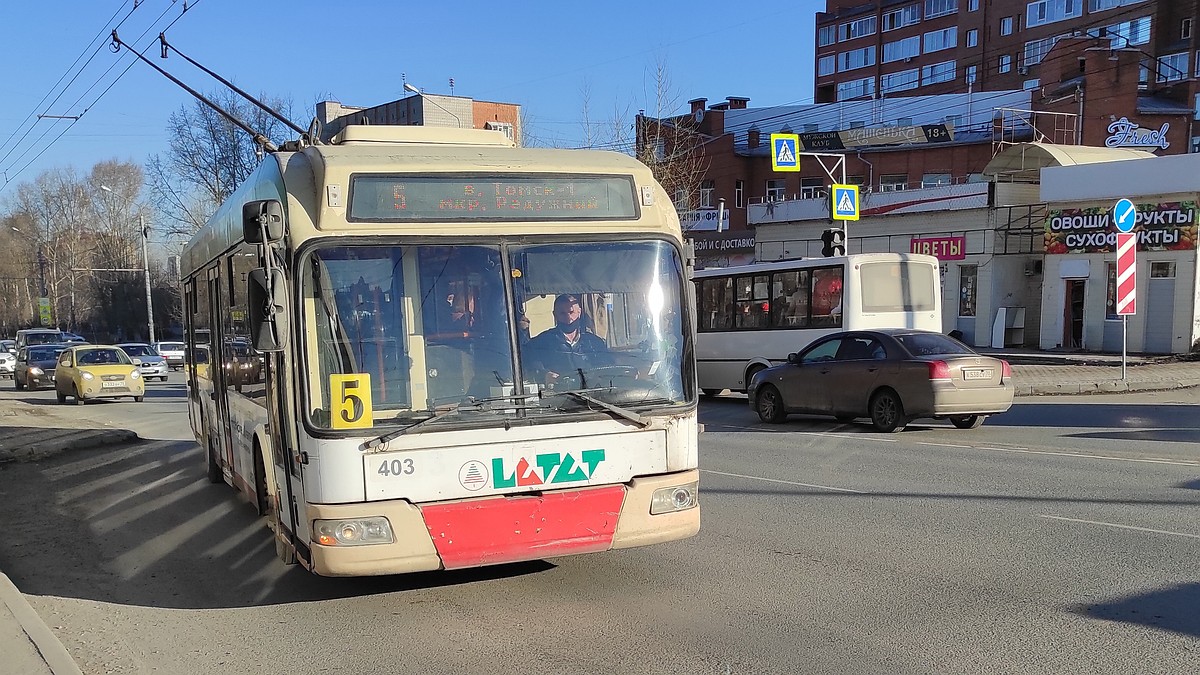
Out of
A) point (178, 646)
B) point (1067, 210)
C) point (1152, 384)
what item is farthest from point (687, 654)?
point (1067, 210)

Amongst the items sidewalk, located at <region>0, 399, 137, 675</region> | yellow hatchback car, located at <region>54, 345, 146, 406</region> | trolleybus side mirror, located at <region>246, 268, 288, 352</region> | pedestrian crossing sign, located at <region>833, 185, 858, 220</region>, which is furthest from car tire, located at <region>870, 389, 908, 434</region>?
yellow hatchback car, located at <region>54, 345, 146, 406</region>

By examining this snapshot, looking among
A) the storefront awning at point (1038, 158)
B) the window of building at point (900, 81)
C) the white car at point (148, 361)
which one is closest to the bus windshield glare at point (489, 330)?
the storefront awning at point (1038, 158)

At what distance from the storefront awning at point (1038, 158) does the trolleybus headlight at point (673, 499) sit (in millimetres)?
29107

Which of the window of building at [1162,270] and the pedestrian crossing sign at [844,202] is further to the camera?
the window of building at [1162,270]

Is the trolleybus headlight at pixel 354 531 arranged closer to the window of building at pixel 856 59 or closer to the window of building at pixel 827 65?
the window of building at pixel 856 59

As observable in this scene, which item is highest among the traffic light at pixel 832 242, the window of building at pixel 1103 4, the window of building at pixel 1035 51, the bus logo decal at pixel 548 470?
the window of building at pixel 1103 4

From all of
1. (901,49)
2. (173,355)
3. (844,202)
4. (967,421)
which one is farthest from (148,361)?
(901,49)

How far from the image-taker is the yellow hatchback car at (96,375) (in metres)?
25.4

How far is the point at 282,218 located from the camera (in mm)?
5727

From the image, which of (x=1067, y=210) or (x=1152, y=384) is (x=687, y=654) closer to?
(x=1152, y=384)

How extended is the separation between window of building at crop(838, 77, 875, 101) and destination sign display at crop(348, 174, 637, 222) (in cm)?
7689

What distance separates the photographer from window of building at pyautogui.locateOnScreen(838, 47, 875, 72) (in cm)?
7900

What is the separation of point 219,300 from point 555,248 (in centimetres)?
429

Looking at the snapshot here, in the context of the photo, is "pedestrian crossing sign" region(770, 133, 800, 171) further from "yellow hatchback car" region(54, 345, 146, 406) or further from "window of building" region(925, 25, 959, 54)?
"window of building" region(925, 25, 959, 54)
